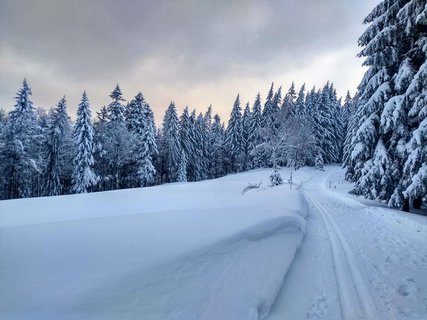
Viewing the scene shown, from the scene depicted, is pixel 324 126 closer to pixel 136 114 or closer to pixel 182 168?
pixel 182 168

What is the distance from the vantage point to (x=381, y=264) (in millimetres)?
6562

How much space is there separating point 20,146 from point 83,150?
24.6 feet

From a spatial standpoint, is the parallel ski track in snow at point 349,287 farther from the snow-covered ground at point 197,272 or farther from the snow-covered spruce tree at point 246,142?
the snow-covered spruce tree at point 246,142

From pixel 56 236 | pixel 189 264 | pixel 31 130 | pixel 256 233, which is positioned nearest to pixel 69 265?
pixel 56 236

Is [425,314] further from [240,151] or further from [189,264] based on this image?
[240,151]

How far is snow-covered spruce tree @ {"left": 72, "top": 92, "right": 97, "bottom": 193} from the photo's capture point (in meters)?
34.1

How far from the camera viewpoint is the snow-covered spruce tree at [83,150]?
3409 cm

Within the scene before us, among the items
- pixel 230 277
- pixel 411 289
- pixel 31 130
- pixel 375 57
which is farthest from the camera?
pixel 31 130

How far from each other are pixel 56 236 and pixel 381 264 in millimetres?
7643

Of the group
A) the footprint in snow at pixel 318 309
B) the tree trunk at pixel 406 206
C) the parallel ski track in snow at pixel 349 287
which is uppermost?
the tree trunk at pixel 406 206

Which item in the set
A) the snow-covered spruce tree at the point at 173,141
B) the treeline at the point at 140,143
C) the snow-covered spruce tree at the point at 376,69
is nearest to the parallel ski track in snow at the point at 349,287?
the snow-covered spruce tree at the point at 376,69

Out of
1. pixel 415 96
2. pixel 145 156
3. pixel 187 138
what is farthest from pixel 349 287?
pixel 187 138

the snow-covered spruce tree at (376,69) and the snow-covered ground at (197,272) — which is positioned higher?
the snow-covered spruce tree at (376,69)

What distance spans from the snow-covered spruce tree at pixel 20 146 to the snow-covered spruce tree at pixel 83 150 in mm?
4556
